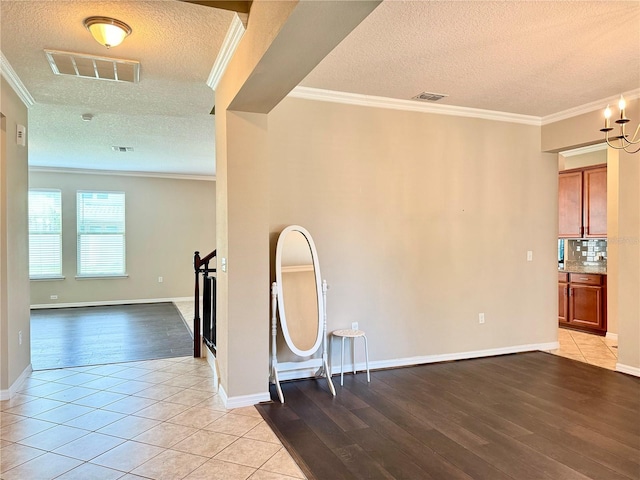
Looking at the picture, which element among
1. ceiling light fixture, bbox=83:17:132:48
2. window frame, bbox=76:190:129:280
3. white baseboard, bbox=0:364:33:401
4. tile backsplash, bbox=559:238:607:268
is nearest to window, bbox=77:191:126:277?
window frame, bbox=76:190:129:280

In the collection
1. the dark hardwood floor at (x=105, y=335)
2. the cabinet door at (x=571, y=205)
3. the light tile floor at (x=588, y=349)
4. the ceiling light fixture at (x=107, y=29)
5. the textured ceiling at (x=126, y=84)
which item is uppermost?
the textured ceiling at (x=126, y=84)

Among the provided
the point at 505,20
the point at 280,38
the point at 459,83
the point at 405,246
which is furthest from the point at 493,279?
the point at 280,38

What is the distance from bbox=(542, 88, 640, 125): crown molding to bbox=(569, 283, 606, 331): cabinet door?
242 cm

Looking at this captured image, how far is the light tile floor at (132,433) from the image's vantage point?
228 cm

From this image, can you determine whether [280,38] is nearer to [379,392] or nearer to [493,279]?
[379,392]

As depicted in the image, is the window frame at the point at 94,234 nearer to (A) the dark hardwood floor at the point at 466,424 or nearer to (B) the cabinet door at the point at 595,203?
(A) the dark hardwood floor at the point at 466,424

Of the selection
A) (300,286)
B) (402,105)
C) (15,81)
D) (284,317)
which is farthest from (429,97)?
(15,81)

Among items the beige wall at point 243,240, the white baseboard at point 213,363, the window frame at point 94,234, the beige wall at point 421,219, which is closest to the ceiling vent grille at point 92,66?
the beige wall at point 243,240

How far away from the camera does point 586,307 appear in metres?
5.62

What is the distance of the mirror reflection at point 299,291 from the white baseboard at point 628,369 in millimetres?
2924

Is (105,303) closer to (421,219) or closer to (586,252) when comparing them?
(421,219)

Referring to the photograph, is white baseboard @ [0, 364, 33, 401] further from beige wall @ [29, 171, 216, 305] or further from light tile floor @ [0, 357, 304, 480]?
beige wall @ [29, 171, 216, 305]

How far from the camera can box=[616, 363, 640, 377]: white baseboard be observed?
385 cm

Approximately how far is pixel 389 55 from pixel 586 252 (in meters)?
4.93
